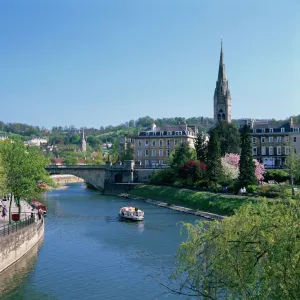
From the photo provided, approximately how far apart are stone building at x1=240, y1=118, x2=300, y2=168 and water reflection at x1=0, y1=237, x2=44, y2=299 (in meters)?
80.5

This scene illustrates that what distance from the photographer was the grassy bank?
65250mm

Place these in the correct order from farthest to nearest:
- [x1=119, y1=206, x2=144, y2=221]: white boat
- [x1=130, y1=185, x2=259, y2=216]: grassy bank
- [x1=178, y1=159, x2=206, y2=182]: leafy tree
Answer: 1. [x1=178, y1=159, x2=206, y2=182]: leafy tree
2. [x1=130, y1=185, x2=259, y2=216]: grassy bank
3. [x1=119, y1=206, x2=144, y2=221]: white boat

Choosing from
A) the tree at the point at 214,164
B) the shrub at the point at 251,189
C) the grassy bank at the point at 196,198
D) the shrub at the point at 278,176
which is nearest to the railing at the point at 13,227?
the grassy bank at the point at 196,198

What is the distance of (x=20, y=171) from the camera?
4891 cm

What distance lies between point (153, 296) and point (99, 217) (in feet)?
124

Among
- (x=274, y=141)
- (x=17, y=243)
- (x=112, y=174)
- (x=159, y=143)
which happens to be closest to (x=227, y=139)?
(x=274, y=141)

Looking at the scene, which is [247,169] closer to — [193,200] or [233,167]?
[193,200]

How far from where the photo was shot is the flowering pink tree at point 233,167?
87.3 metres

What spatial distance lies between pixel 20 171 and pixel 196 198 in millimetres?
34370

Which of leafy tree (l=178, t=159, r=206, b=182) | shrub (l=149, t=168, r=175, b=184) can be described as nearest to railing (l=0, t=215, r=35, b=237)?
leafy tree (l=178, t=159, r=206, b=182)

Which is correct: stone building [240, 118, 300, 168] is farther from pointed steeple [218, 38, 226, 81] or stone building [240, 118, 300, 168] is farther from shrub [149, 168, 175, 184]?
shrub [149, 168, 175, 184]

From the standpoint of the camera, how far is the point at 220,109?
428 ft

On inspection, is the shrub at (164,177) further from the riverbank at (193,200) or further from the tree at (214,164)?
the tree at (214,164)

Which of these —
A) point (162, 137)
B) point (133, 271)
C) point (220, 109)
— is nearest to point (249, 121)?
point (220, 109)
